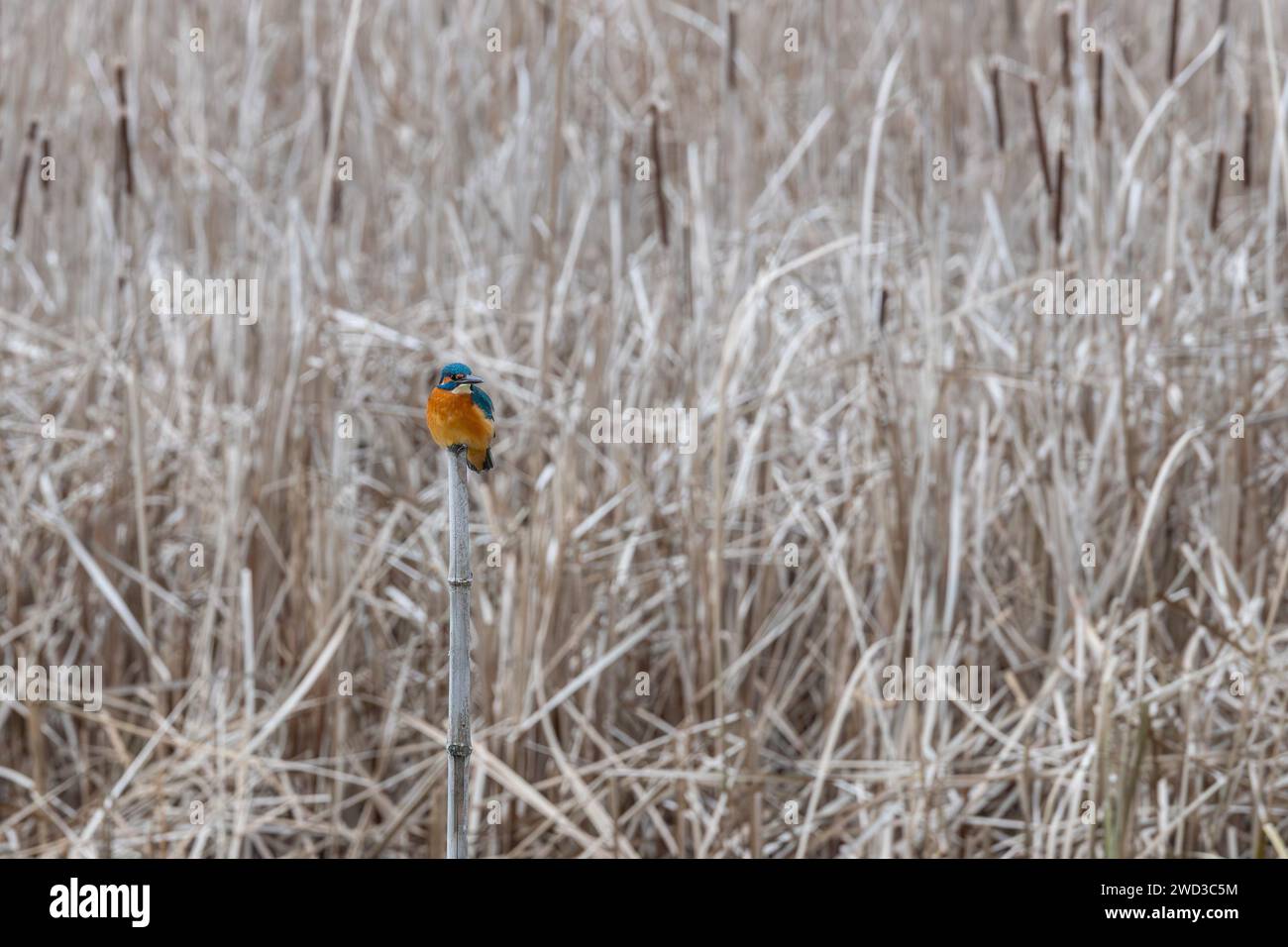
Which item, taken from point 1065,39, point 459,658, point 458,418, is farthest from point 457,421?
point 1065,39

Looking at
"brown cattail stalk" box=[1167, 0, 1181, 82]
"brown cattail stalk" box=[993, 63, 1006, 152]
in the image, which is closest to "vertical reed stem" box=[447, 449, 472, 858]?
"brown cattail stalk" box=[993, 63, 1006, 152]

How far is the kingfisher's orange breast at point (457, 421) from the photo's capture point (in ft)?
2.56

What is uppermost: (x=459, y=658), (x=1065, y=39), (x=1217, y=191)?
(x=1065, y=39)

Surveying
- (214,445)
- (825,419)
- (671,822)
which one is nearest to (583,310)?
(825,419)

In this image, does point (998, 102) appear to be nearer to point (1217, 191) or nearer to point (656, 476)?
point (1217, 191)

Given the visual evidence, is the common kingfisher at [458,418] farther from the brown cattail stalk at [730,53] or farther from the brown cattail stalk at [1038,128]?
the brown cattail stalk at [730,53]

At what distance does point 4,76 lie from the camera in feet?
8.18

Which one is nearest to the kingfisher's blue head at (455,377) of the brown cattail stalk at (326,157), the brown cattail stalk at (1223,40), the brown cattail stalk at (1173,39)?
the brown cattail stalk at (326,157)

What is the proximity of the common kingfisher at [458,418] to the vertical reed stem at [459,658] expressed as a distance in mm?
35

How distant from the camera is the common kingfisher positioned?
779mm

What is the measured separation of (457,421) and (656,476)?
3.92 ft

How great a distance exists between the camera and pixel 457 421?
30.8 inches

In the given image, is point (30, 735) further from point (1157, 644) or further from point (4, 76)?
point (1157, 644)

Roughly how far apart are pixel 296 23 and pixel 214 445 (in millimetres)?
1122
